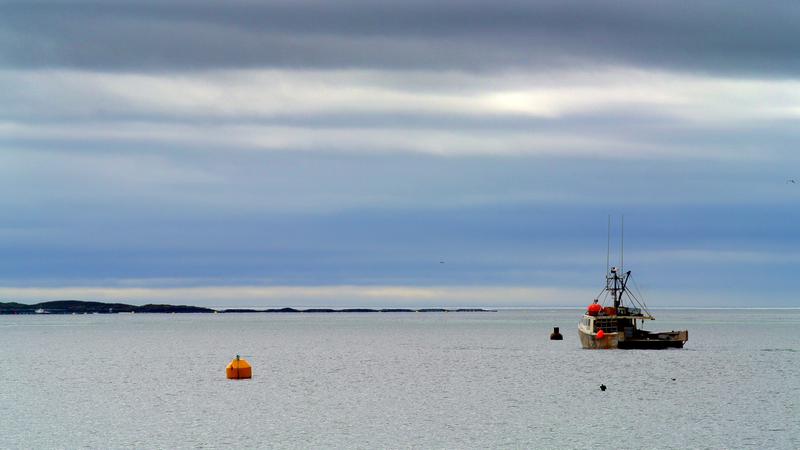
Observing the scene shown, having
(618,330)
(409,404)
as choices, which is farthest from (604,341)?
(409,404)

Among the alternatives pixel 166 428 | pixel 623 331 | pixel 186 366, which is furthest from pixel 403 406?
pixel 623 331

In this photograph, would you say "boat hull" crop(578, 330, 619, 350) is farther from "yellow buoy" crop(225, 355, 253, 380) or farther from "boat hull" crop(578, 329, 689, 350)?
"yellow buoy" crop(225, 355, 253, 380)

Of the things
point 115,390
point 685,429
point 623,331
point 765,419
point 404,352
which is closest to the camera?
point 685,429

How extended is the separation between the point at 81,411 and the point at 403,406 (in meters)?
25.1

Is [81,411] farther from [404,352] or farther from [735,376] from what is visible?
[404,352]

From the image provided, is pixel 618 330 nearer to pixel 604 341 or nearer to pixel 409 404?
pixel 604 341

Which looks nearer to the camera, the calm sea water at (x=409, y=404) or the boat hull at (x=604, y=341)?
the calm sea water at (x=409, y=404)

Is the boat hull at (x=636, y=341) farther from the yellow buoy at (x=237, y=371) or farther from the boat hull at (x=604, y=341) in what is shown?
the yellow buoy at (x=237, y=371)

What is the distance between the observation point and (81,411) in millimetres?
91688

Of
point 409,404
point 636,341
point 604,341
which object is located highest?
point 636,341

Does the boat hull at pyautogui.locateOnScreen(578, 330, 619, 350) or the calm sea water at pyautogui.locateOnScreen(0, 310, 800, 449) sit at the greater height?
the boat hull at pyautogui.locateOnScreen(578, 330, 619, 350)

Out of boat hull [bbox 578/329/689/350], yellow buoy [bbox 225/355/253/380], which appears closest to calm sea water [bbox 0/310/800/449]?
yellow buoy [bbox 225/355/253/380]

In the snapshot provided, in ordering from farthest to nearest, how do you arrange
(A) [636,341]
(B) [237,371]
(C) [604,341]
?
(C) [604,341]
(A) [636,341]
(B) [237,371]

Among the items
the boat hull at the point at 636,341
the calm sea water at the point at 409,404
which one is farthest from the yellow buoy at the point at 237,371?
the boat hull at the point at 636,341
